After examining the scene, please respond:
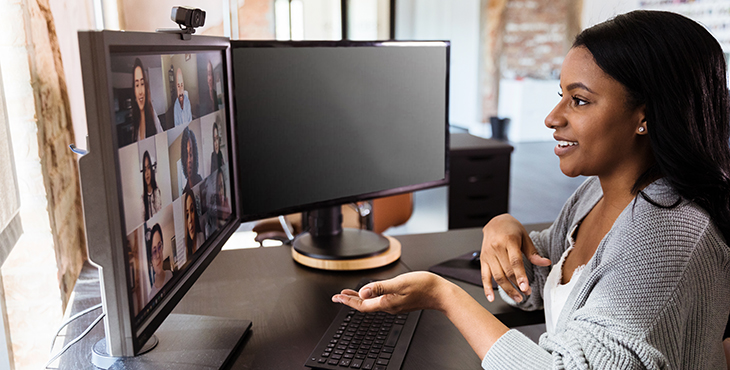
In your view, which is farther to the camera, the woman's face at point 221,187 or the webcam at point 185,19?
the woman's face at point 221,187

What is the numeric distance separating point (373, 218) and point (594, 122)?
1.53 metres

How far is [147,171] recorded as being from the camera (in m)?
0.69

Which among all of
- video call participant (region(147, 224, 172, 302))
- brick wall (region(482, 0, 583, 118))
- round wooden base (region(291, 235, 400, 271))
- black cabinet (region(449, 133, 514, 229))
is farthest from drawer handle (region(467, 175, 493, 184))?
brick wall (region(482, 0, 583, 118))

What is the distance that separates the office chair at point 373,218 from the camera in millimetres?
2156

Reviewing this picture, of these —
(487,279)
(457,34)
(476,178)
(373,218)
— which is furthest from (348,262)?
(457,34)

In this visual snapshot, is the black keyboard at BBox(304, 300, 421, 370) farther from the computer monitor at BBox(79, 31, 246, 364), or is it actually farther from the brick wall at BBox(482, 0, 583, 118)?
the brick wall at BBox(482, 0, 583, 118)

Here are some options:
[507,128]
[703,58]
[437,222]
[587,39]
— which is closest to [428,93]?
[587,39]

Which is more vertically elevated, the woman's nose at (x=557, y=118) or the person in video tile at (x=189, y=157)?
the woman's nose at (x=557, y=118)

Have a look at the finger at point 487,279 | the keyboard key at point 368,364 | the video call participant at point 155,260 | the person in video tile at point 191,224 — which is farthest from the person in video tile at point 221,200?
the finger at point 487,279

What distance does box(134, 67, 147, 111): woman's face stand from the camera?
654 mm

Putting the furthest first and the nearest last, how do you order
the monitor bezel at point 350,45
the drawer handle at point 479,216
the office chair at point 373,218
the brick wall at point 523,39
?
the brick wall at point 523,39 < the drawer handle at point 479,216 < the office chair at point 373,218 < the monitor bezel at point 350,45

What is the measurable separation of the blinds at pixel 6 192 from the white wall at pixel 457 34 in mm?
5692

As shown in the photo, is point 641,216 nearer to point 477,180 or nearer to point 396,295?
point 396,295

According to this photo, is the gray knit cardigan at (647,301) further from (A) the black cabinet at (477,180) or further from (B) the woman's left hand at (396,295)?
(A) the black cabinet at (477,180)
